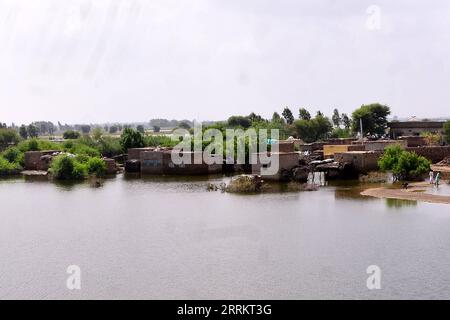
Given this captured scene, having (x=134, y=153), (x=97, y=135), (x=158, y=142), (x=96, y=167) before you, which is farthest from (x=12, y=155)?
(x=97, y=135)

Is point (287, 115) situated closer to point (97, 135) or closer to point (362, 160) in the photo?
point (97, 135)

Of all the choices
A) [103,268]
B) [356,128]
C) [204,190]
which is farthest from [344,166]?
[356,128]

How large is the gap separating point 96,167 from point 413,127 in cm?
2855

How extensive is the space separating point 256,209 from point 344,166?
34.8ft

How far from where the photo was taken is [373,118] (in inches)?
2208

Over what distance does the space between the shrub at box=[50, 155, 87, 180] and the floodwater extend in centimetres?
1078

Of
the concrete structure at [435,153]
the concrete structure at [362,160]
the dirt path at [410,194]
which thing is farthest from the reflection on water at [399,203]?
the concrete structure at [435,153]

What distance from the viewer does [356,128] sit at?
188 ft

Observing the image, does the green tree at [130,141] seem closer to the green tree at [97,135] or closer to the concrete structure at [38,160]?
the concrete structure at [38,160]

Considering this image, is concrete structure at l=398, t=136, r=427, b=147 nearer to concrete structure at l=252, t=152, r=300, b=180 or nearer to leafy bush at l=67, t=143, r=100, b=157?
concrete structure at l=252, t=152, r=300, b=180

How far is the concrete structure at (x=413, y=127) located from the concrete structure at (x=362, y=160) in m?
21.7

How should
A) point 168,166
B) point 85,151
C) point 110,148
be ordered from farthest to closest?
point 110,148
point 85,151
point 168,166

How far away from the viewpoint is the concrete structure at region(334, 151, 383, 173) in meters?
33.2
